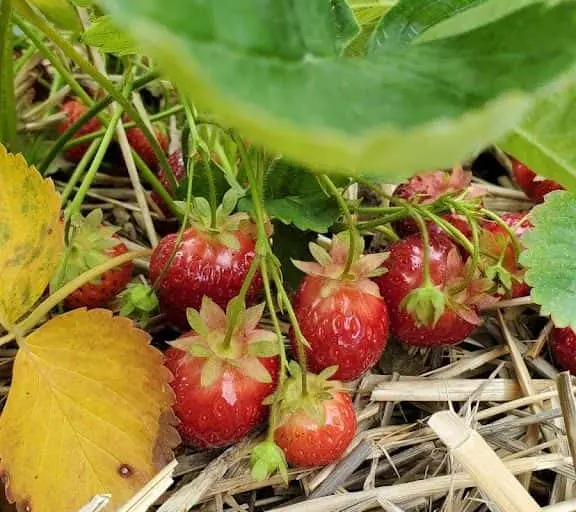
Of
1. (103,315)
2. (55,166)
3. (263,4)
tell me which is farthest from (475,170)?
(263,4)

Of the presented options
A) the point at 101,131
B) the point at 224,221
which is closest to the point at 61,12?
the point at 101,131

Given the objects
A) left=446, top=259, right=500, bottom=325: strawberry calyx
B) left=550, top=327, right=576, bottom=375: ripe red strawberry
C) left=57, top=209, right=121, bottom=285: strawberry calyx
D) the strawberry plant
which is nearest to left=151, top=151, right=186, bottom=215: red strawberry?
the strawberry plant

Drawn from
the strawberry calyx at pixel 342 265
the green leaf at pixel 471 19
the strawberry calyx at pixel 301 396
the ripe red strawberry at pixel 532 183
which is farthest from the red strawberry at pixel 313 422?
the ripe red strawberry at pixel 532 183

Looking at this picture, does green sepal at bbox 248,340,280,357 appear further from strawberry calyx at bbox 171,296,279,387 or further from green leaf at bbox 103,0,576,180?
green leaf at bbox 103,0,576,180

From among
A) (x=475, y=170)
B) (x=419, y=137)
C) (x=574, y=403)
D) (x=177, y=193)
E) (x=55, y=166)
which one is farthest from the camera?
(x=475, y=170)

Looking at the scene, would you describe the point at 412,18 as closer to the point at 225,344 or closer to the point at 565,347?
the point at 225,344

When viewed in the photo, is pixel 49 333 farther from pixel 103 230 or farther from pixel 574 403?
pixel 574 403
